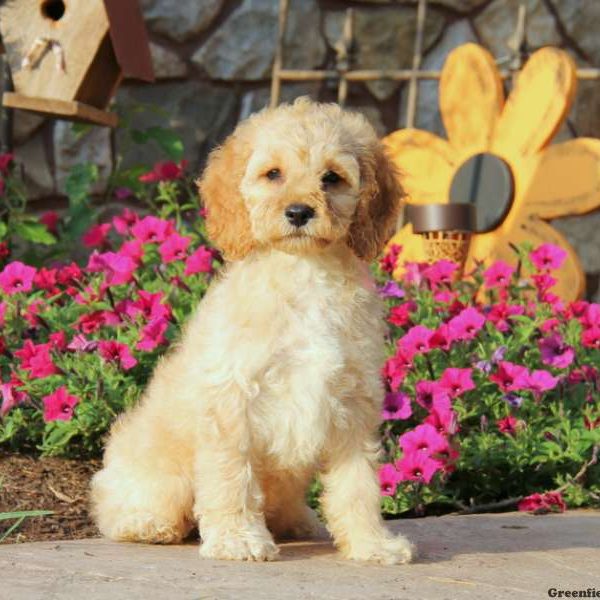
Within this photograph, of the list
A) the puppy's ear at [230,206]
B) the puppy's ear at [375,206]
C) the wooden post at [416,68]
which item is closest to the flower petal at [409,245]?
the wooden post at [416,68]

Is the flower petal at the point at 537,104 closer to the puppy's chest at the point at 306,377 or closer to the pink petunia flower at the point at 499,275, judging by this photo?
the pink petunia flower at the point at 499,275

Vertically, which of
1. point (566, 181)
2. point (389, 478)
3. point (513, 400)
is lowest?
point (389, 478)

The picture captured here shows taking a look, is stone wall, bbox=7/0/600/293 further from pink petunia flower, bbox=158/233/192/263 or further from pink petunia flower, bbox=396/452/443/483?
pink petunia flower, bbox=396/452/443/483

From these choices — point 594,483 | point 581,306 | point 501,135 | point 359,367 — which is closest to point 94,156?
point 501,135

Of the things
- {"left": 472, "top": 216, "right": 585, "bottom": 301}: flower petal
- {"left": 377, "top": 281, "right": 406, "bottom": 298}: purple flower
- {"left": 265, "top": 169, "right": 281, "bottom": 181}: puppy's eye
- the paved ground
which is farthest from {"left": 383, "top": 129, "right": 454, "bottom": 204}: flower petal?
{"left": 265, "top": 169, "right": 281, "bottom": 181}: puppy's eye

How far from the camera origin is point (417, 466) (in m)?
4.63

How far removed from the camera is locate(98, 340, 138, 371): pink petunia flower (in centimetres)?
491

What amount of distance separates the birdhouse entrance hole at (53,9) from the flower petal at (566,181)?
111 inches

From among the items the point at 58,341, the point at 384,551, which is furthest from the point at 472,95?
the point at 384,551

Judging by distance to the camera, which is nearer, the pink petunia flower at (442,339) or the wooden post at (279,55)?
the pink petunia flower at (442,339)

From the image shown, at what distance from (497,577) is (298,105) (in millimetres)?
1521

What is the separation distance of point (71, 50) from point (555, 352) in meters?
3.17

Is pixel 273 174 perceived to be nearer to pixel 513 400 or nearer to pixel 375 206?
pixel 375 206

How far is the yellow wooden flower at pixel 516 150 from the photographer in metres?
7.21
